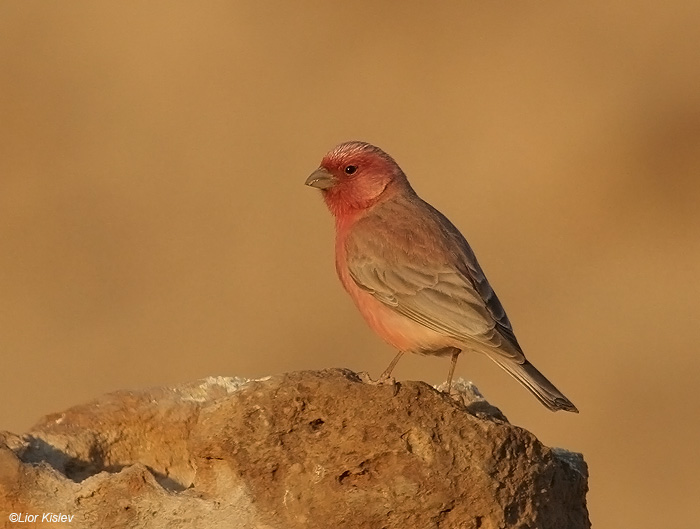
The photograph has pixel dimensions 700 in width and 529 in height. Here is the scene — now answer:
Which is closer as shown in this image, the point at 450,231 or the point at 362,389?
the point at 362,389

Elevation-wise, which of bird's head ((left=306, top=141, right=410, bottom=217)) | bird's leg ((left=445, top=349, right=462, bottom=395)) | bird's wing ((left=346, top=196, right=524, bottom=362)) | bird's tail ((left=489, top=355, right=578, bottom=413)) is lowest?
bird's tail ((left=489, top=355, right=578, bottom=413))

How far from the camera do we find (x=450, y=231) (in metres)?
9.48

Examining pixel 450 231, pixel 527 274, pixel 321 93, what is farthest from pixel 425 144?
pixel 450 231

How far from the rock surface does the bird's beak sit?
313cm

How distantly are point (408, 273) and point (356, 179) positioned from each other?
1.09 meters

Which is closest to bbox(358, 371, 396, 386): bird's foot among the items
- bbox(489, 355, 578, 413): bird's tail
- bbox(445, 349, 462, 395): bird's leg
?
bbox(445, 349, 462, 395): bird's leg

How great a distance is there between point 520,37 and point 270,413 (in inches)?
782

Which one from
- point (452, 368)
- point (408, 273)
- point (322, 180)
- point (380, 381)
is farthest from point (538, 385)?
point (322, 180)

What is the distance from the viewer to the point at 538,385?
834 centimetres

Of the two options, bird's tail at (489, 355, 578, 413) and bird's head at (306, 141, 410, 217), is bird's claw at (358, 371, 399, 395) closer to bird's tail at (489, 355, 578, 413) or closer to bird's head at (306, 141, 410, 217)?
bird's tail at (489, 355, 578, 413)

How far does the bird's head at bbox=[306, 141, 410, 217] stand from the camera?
32.4 feet

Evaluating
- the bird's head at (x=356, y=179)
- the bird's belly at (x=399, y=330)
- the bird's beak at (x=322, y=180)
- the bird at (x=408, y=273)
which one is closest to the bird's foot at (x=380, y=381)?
the bird at (x=408, y=273)

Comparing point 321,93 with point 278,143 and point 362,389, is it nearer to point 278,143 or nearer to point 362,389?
point 278,143

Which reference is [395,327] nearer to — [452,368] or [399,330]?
[399,330]
